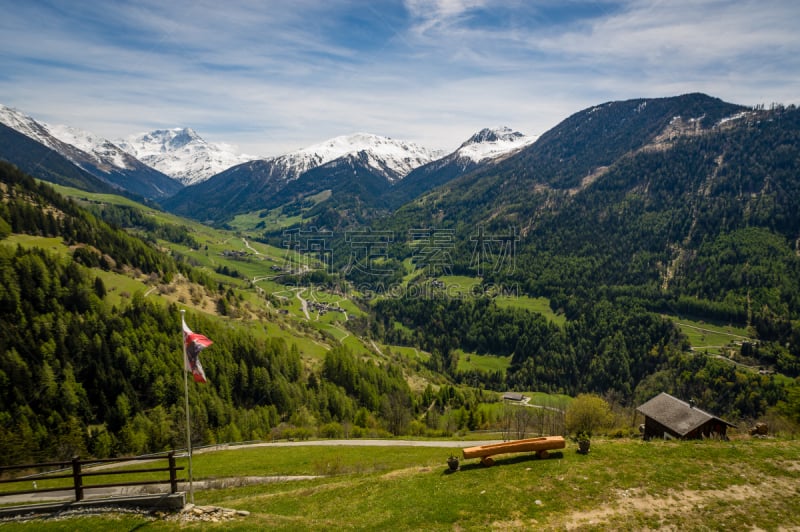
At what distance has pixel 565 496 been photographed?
977 inches

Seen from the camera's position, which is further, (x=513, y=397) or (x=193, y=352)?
(x=513, y=397)

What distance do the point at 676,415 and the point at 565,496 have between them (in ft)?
125

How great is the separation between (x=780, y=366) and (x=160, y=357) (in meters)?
238

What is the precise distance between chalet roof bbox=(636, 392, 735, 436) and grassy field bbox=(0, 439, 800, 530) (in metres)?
18.1

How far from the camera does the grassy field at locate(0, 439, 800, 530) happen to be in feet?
73.0

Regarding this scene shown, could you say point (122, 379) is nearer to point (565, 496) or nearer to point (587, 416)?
point (565, 496)

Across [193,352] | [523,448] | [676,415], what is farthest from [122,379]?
[676,415]

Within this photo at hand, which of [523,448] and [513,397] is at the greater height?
[523,448]

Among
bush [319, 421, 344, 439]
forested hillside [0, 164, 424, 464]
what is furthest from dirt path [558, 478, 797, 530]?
forested hillside [0, 164, 424, 464]

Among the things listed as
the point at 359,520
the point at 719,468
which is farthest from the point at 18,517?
the point at 719,468

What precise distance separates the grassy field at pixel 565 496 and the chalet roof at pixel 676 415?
18.1 meters

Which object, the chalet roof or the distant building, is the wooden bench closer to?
the chalet roof

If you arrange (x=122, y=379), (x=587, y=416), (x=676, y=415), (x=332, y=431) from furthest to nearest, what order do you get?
(x=332, y=431), (x=122, y=379), (x=587, y=416), (x=676, y=415)

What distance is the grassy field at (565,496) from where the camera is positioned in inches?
876
